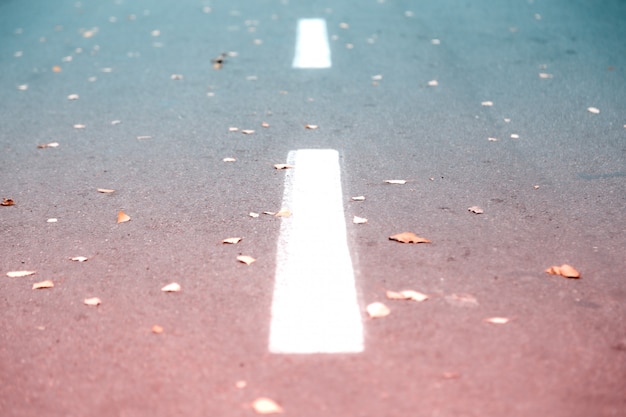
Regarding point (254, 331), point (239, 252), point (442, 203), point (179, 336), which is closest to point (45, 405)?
point (179, 336)

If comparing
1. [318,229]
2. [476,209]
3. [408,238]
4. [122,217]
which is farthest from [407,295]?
[122,217]

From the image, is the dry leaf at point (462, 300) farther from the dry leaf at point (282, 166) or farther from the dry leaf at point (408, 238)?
the dry leaf at point (282, 166)

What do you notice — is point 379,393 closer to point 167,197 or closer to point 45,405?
point 45,405

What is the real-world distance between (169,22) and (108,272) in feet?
27.8

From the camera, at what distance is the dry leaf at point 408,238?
4855 millimetres

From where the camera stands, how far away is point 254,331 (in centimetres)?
389

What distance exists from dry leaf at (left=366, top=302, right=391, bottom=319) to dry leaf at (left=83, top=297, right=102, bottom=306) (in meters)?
1.38

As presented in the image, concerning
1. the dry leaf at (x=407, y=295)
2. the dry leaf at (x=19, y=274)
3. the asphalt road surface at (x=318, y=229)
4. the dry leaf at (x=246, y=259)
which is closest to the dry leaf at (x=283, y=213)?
the asphalt road surface at (x=318, y=229)

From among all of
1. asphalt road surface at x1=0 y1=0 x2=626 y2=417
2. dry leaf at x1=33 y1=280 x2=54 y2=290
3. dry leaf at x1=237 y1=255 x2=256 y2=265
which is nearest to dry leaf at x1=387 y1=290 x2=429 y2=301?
asphalt road surface at x1=0 y1=0 x2=626 y2=417

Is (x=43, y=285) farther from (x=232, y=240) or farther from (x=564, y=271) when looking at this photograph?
(x=564, y=271)

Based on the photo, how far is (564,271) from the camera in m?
4.44

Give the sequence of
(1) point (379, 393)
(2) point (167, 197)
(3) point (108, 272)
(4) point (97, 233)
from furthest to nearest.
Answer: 1. (2) point (167, 197)
2. (4) point (97, 233)
3. (3) point (108, 272)
4. (1) point (379, 393)

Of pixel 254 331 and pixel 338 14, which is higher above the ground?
pixel 254 331

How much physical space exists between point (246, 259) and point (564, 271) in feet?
5.67
